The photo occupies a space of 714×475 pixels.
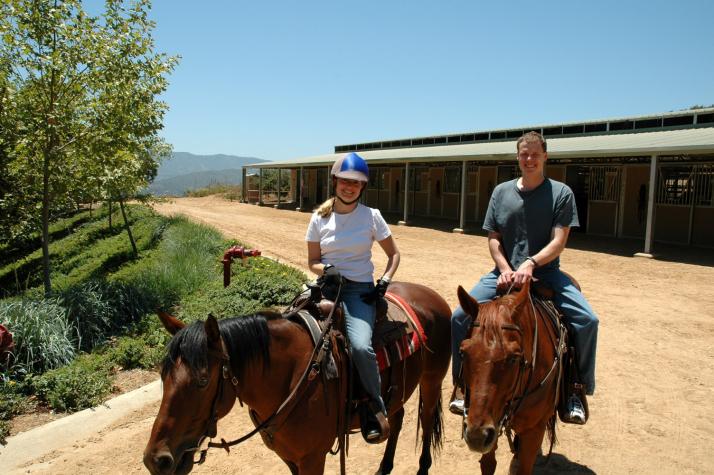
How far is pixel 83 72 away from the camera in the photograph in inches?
289

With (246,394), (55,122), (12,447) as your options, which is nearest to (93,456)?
(12,447)

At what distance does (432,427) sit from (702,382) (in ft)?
11.6

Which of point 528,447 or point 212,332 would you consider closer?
point 212,332

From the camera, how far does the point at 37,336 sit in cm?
557

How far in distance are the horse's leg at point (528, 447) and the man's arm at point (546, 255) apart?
0.92m

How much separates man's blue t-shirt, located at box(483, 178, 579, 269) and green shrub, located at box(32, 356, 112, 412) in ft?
13.6

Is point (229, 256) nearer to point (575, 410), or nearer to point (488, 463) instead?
point (488, 463)

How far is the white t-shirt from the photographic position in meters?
3.06

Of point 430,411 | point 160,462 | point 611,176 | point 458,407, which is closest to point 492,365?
point 458,407

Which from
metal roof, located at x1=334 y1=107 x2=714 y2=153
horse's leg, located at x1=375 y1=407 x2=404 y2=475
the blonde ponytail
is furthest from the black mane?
metal roof, located at x1=334 y1=107 x2=714 y2=153

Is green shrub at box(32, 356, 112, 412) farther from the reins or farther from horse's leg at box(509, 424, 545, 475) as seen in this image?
horse's leg at box(509, 424, 545, 475)

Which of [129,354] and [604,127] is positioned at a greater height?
[604,127]

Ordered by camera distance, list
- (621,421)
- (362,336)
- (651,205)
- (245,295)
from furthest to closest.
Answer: (651,205), (245,295), (621,421), (362,336)

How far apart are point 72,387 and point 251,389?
3433mm
